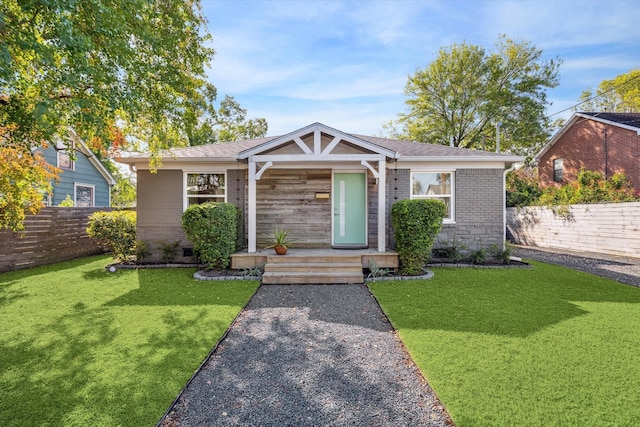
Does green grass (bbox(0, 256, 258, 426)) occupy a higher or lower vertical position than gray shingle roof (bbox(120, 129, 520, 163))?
lower

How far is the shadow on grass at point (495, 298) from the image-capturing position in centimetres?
427

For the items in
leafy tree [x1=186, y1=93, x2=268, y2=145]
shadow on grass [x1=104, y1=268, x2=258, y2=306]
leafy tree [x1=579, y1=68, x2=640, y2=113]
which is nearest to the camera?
shadow on grass [x1=104, y1=268, x2=258, y2=306]

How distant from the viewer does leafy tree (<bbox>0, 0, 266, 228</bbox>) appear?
13.2 ft

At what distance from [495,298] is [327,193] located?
5075 mm

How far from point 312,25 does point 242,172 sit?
15.5 feet

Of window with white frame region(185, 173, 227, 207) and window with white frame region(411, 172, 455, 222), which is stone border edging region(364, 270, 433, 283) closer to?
window with white frame region(411, 172, 455, 222)

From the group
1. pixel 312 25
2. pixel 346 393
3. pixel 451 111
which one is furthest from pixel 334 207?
pixel 451 111

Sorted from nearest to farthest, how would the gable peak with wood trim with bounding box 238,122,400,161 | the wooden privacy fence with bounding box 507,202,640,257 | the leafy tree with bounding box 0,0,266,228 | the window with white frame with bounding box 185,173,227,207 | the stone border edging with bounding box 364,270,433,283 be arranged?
the leafy tree with bounding box 0,0,266,228 < the stone border edging with bounding box 364,270,433,283 < the gable peak with wood trim with bounding box 238,122,400,161 < the window with white frame with bounding box 185,173,227,207 < the wooden privacy fence with bounding box 507,202,640,257

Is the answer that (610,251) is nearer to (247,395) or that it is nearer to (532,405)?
(532,405)

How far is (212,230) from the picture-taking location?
710 cm

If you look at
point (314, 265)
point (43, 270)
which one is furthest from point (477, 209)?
point (43, 270)

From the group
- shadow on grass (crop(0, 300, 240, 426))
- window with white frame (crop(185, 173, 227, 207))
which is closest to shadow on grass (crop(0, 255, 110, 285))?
window with white frame (crop(185, 173, 227, 207))

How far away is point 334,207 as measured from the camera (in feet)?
29.7

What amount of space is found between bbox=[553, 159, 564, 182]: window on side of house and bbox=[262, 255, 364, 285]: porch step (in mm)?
18246
